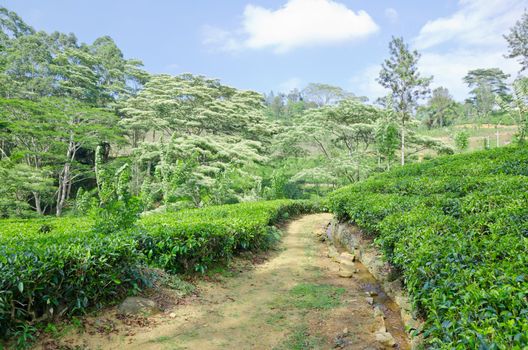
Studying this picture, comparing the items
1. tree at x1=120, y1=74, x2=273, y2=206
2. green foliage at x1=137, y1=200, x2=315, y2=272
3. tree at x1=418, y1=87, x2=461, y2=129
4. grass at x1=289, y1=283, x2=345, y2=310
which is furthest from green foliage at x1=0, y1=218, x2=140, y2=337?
tree at x1=418, y1=87, x2=461, y2=129

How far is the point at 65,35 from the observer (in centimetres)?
3591

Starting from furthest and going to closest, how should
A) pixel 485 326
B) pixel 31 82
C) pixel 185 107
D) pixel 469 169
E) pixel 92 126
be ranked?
pixel 31 82, pixel 185 107, pixel 92 126, pixel 469 169, pixel 485 326

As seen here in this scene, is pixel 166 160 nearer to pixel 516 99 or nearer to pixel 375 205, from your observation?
pixel 375 205

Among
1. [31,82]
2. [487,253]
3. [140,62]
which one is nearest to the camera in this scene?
[487,253]

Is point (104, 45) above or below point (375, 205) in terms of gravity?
above

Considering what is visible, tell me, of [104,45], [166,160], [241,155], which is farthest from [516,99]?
[104,45]

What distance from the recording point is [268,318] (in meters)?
4.32

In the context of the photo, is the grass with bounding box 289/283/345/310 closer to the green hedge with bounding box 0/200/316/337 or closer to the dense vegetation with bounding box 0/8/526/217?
the green hedge with bounding box 0/200/316/337

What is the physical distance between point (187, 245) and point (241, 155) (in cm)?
1570

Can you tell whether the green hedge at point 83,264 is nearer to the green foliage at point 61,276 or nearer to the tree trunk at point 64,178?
the green foliage at point 61,276

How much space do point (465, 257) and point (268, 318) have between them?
2421mm

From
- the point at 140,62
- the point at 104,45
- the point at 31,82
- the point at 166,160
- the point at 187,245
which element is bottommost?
the point at 187,245

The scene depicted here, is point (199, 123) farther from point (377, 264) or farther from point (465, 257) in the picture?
point (465, 257)

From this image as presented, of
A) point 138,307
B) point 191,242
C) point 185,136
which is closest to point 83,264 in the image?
point 138,307
